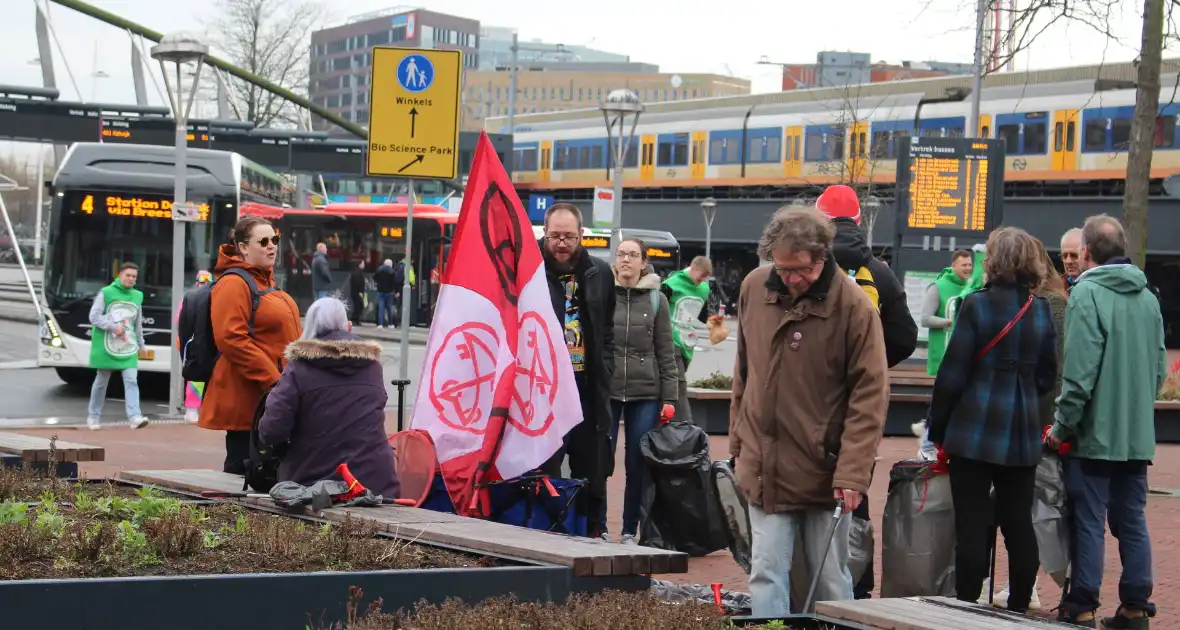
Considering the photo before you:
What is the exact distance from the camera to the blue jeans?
862 cm

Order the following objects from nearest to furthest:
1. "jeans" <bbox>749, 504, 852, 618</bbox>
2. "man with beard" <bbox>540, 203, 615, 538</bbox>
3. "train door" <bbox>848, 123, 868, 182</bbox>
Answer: "jeans" <bbox>749, 504, 852, 618</bbox> < "man with beard" <bbox>540, 203, 615, 538</bbox> < "train door" <bbox>848, 123, 868, 182</bbox>

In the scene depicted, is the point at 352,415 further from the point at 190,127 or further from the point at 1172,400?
the point at 190,127

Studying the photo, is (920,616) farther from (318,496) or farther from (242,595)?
(318,496)

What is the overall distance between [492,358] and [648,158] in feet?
154

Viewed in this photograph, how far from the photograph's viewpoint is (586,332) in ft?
25.7

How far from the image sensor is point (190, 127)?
1481 inches

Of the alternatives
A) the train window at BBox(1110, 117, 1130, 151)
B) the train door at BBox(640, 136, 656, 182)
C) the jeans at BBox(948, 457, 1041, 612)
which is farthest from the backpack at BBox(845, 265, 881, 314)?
the train door at BBox(640, 136, 656, 182)

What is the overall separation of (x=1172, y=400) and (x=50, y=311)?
12804mm

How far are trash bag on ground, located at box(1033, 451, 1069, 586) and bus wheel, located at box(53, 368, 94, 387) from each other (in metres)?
15.8

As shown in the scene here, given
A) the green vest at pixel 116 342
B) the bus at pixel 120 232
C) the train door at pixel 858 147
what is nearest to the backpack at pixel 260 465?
the green vest at pixel 116 342

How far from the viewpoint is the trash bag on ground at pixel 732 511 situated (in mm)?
7297

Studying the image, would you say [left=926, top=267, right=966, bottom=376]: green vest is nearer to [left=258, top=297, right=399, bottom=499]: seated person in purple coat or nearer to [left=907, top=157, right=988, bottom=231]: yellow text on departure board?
[left=907, top=157, right=988, bottom=231]: yellow text on departure board

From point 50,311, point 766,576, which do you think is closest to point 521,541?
point 766,576

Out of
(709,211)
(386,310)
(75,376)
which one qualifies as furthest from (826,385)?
(709,211)
